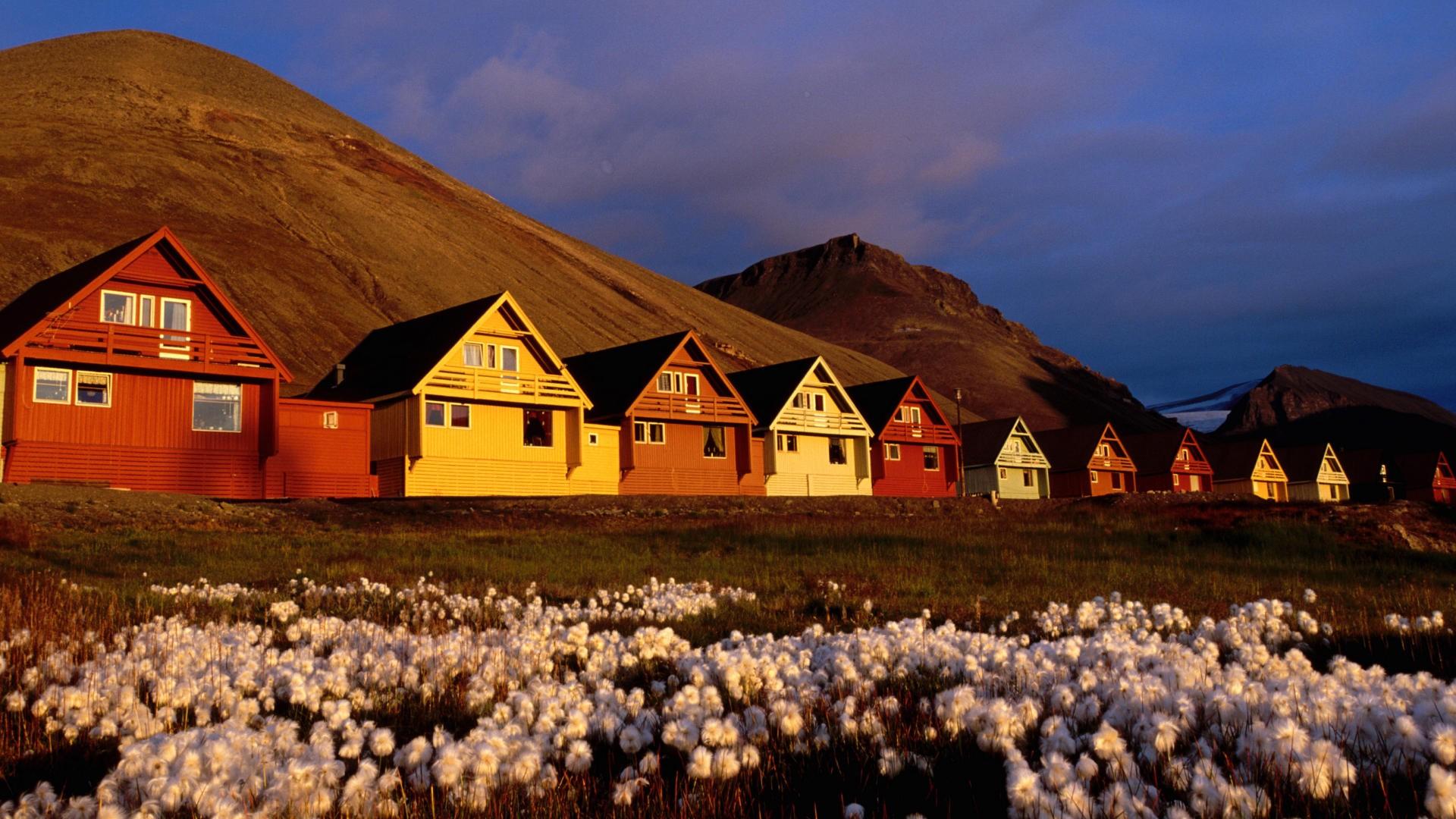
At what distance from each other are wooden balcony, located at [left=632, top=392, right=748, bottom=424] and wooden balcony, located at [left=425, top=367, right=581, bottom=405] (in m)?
4.38

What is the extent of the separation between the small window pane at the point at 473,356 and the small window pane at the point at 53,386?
53.6 ft

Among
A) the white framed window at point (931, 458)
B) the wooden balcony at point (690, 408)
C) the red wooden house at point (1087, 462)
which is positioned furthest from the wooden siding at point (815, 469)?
the red wooden house at point (1087, 462)

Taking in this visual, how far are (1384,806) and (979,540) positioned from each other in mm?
18057

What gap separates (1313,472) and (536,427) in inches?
3484

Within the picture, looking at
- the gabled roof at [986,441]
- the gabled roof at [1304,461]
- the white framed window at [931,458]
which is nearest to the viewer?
the white framed window at [931,458]

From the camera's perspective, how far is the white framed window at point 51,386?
38.4 m

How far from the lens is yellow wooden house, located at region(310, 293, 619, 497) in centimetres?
4866

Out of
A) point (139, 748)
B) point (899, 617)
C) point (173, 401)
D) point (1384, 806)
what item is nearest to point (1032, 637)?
point (899, 617)

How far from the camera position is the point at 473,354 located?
50.6 meters

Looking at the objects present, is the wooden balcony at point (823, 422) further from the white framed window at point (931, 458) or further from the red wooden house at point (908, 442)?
the white framed window at point (931, 458)

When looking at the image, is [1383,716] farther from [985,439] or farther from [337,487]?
[985,439]

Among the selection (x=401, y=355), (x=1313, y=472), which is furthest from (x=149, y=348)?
(x=1313, y=472)

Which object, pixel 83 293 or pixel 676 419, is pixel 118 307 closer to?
pixel 83 293

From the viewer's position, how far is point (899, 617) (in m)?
12.4
